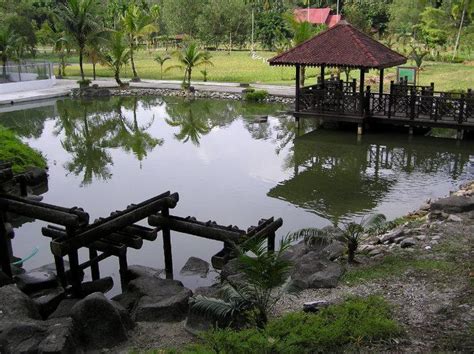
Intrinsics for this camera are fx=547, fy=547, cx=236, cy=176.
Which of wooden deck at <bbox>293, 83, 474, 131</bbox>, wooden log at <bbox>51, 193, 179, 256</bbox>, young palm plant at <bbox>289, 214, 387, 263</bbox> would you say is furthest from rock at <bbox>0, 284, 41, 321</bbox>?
wooden deck at <bbox>293, 83, 474, 131</bbox>

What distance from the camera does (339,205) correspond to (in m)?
13.2

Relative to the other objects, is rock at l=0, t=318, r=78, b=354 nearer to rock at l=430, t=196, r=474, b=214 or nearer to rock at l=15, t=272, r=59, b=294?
rock at l=15, t=272, r=59, b=294

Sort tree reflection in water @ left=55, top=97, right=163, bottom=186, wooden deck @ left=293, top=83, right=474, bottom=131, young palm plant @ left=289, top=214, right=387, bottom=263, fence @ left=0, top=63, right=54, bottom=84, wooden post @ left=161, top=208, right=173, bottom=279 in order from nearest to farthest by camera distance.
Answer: young palm plant @ left=289, top=214, right=387, bottom=263 → wooden post @ left=161, top=208, right=173, bottom=279 → tree reflection in water @ left=55, top=97, right=163, bottom=186 → wooden deck @ left=293, top=83, right=474, bottom=131 → fence @ left=0, top=63, right=54, bottom=84

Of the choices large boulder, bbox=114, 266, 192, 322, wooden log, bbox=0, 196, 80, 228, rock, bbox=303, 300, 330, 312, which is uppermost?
wooden log, bbox=0, 196, 80, 228

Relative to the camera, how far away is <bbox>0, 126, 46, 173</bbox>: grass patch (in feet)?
51.5

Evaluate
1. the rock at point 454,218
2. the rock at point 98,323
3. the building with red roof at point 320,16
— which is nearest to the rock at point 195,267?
the rock at point 98,323

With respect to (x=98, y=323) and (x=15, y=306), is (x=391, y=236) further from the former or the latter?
(x=15, y=306)

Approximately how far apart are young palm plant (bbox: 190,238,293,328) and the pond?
2945mm

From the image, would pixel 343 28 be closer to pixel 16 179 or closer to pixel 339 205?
pixel 339 205

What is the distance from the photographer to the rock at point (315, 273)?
792cm

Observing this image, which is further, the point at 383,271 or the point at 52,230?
the point at 52,230

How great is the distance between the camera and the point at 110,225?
8.66 metres

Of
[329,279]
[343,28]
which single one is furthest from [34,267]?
[343,28]

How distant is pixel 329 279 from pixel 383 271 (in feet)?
2.85
